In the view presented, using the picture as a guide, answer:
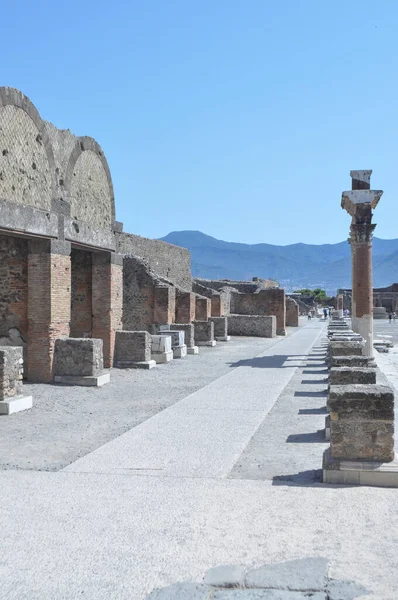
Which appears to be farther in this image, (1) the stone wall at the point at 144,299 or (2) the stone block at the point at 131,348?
(1) the stone wall at the point at 144,299

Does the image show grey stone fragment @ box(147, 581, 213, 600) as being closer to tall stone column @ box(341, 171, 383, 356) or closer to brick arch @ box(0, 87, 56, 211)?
brick arch @ box(0, 87, 56, 211)

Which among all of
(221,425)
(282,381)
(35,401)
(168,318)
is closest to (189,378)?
(282,381)

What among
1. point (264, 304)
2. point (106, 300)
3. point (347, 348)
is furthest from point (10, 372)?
point (264, 304)

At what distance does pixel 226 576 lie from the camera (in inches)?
129

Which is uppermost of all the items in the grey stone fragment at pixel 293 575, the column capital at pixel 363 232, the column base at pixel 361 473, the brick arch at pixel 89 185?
the brick arch at pixel 89 185

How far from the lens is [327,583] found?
10.5 feet

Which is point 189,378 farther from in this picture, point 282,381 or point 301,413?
point 301,413

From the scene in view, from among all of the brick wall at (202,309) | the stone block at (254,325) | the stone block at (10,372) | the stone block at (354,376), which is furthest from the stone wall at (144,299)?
the stone block at (354,376)

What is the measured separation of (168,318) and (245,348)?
2976mm

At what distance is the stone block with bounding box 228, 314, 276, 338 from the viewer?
26938 mm

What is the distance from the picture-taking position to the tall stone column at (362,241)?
50.9ft

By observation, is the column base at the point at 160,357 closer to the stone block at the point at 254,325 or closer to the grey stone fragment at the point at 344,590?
the grey stone fragment at the point at 344,590

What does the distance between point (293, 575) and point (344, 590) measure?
300mm

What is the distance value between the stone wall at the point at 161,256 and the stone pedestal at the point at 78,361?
10617 millimetres
